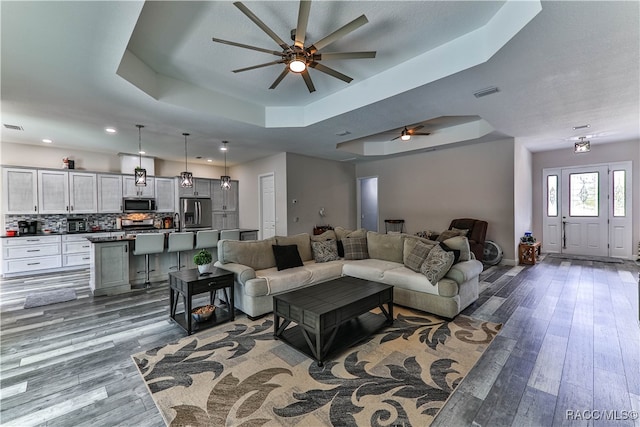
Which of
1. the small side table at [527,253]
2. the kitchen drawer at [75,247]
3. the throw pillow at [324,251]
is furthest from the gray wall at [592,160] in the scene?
the kitchen drawer at [75,247]

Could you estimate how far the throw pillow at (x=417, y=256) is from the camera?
374 cm

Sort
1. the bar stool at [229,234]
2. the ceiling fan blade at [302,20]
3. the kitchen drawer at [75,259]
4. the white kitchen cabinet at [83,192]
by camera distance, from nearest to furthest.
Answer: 1. the ceiling fan blade at [302,20]
2. the bar stool at [229,234]
3. the kitchen drawer at [75,259]
4. the white kitchen cabinet at [83,192]

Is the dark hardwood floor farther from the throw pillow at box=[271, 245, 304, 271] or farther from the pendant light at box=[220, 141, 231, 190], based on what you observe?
the pendant light at box=[220, 141, 231, 190]

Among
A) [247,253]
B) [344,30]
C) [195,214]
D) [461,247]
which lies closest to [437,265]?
[461,247]

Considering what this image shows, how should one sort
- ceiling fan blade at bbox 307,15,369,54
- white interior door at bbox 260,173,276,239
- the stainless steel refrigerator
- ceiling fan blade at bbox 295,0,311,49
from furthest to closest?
the stainless steel refrigerator, white interior door at bbox 260,173,276,239, ceiling fan blade at bbox 307,15,369,54, ceiling fan blade at bbox 295,0,311,49

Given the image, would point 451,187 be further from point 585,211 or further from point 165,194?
point 165,194

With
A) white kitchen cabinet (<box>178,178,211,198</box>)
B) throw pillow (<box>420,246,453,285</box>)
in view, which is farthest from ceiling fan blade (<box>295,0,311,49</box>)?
white kitchen cabinet (<box>178,178,211,198</box>)

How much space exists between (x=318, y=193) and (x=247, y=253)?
13.9 feet

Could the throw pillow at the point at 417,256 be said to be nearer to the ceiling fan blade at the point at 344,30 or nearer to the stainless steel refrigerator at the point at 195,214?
the ceiling fan blade at the point at 344,30

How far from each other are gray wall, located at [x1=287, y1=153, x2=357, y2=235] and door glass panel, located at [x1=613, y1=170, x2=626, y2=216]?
649 cm

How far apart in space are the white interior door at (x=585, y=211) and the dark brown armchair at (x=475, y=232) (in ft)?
9.74

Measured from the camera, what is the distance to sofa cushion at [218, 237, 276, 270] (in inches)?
151

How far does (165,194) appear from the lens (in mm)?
7777

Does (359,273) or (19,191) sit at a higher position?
(19,191)
